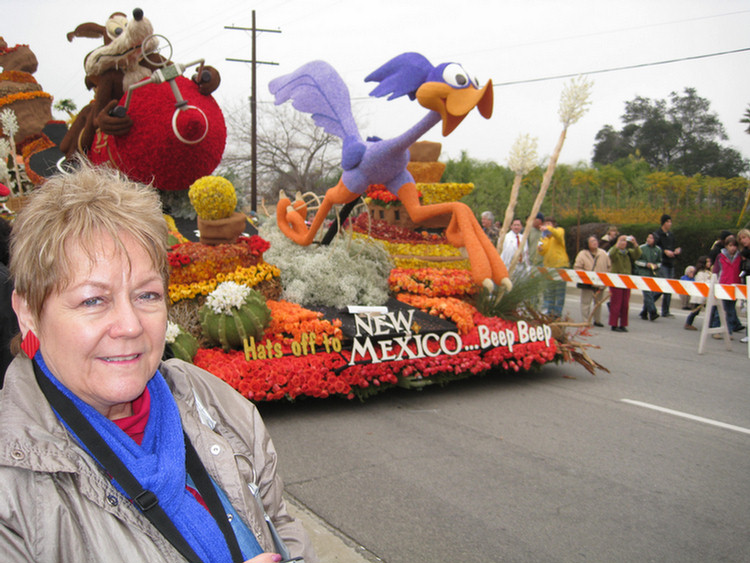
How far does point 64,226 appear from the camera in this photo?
1478mm

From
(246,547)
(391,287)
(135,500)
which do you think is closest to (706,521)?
(246,547)

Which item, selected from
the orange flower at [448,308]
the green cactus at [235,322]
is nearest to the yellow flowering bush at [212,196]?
the green cactus at [235,322]

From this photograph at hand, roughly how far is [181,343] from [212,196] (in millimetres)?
1529

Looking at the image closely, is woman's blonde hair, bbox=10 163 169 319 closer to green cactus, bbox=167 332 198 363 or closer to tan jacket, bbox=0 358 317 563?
tan jacket, bbox=0 358 317 563

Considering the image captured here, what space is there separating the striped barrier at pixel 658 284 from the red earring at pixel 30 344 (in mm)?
7605

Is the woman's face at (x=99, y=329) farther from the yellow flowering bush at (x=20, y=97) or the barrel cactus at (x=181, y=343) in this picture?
the yellow flowering bush at (x=20, y=97)

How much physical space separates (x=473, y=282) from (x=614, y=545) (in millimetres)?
4146

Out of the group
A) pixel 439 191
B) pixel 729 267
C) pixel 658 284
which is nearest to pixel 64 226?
pixel 439 191

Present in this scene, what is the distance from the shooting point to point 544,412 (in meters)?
5.73

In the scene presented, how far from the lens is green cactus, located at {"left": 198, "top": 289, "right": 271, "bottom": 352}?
5387 mm

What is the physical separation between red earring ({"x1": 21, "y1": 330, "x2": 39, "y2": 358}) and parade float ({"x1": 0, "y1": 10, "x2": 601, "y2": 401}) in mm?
3450

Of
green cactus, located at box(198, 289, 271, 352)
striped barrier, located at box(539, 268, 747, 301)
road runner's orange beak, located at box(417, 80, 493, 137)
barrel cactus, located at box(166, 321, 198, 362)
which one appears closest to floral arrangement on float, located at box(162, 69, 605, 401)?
green cactus, located at box(198, 289, 271, 352)

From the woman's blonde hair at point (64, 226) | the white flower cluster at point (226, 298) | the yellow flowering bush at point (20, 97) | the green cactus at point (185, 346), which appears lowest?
the green cactus at point (185, 346)

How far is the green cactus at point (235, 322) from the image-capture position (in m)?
5.39
